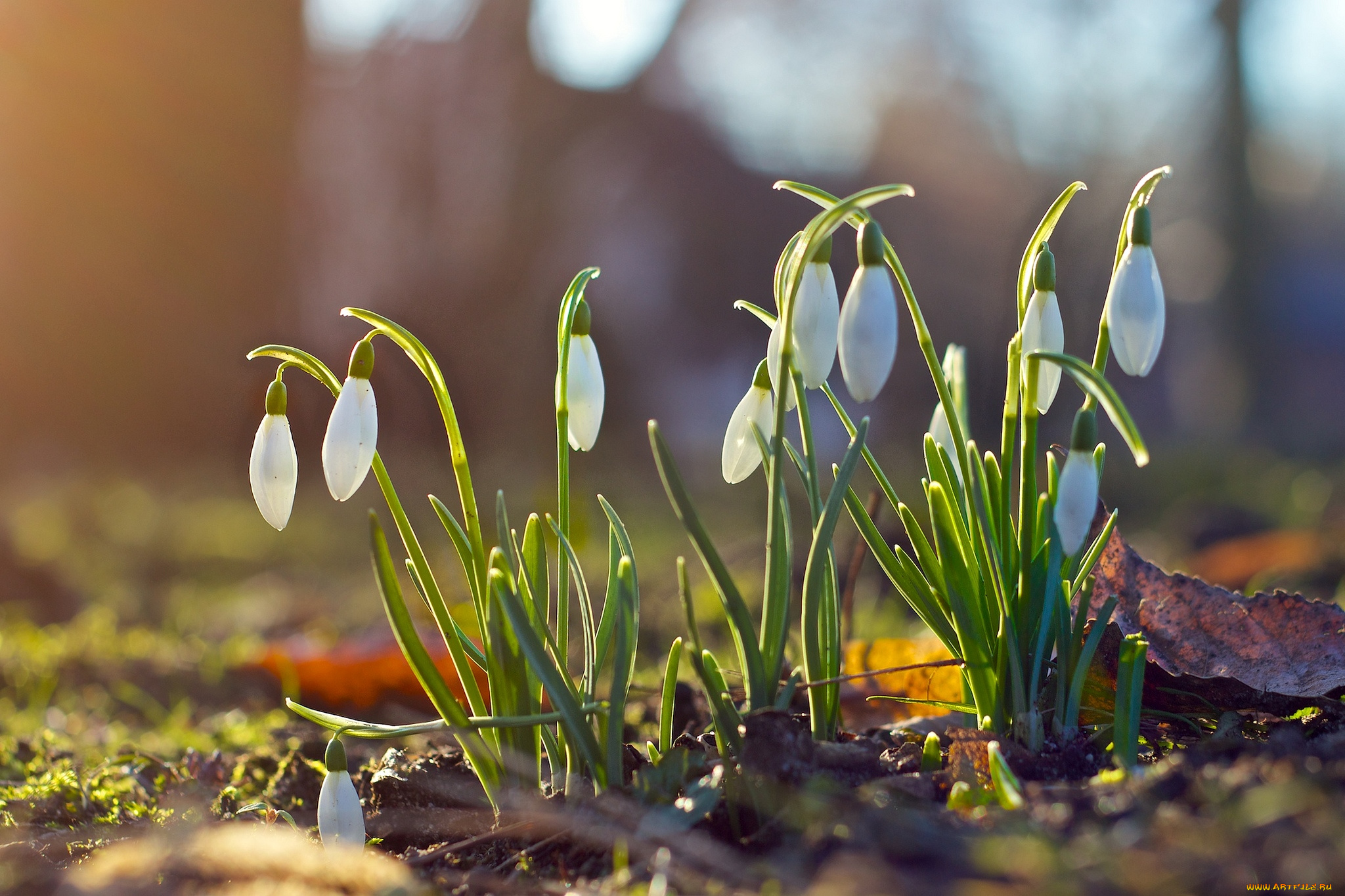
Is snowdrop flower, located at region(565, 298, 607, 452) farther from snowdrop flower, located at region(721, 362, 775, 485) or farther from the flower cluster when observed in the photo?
snowdrop flower, located at region(721, 362, 775, 485)

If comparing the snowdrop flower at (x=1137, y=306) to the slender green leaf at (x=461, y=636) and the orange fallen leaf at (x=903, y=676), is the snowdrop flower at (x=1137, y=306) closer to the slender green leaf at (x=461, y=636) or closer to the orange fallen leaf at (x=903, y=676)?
the orange fallen leaf at (x=903, y=676)

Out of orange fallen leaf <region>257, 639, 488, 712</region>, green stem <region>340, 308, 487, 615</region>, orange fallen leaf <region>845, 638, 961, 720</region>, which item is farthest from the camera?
orange fallen leaf <region>257, 639, 488, 712</region>

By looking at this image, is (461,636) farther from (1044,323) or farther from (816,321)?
(1044,323)

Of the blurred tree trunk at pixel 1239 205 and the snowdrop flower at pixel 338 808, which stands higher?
the blurred tree trunk at pixel 1239 205

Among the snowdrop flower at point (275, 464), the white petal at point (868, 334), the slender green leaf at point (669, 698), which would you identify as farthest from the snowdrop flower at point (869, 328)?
the snowdrop flower at point (275, 464)

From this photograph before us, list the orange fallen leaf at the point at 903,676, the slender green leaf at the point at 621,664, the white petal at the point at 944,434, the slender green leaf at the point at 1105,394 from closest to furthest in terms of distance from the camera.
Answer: the slender green leaf at the point at 1105,394, the slender green leaf at the point at 621,664, the white petal at the point at 944,434, the orange fallen leaf at the point at 903,676

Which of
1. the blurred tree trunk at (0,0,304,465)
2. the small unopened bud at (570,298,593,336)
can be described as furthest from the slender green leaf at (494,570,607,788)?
the blurred tree trunk at (0,0,304,465)

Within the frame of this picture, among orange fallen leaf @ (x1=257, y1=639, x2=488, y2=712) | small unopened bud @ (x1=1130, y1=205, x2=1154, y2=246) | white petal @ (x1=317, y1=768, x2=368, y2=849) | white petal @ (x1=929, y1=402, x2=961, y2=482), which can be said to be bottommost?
orange fallen leaf @ (x1=257, y1=639, x2=488, y2=712)

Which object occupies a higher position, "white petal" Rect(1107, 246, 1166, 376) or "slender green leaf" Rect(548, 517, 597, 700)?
"white petal" Rect(1107, 246, 1166, 376)
